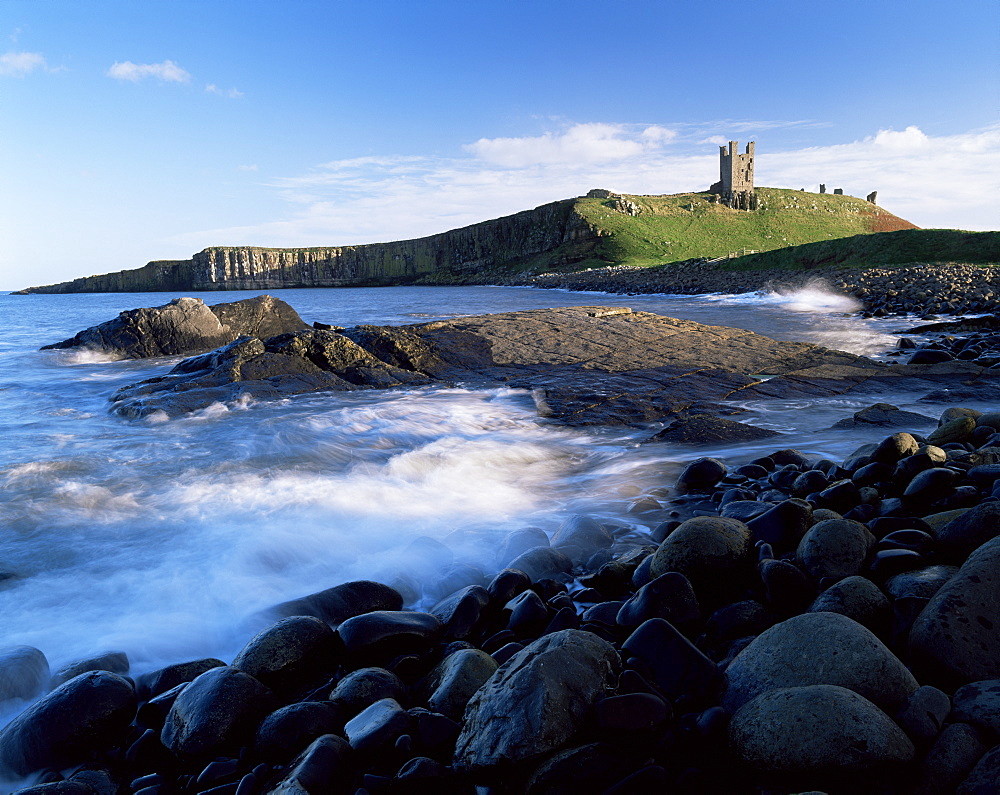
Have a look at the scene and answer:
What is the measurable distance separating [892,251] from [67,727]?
46290 millimetres

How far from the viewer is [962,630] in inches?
82.0

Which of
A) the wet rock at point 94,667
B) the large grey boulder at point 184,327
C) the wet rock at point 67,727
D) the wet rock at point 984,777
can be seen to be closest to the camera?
the wet rock at point 984,777

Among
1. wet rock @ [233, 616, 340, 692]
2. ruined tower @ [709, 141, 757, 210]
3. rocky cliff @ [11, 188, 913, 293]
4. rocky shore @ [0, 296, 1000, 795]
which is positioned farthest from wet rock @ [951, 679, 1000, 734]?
ruined tower @ [709, 141, 757, 210]

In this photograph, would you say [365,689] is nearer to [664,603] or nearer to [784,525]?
[664,603]

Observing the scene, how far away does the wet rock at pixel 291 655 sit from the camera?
2.70m

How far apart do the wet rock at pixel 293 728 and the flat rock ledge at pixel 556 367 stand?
5.27 meters

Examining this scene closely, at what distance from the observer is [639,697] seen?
201 cm

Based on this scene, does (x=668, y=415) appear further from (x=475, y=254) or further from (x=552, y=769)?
(x=475, y=254)

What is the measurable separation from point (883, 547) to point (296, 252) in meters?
137

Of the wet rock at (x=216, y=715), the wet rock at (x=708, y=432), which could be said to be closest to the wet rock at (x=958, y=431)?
the wet rock at (x=708, y=432)

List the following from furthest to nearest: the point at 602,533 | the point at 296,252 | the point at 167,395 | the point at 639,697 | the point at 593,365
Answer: the point at 296,252
the point at 593,365
the point at 167,395
the point at 602,533
the point at 639,697

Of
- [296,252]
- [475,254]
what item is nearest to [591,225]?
[475,254]

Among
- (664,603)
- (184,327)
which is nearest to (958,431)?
(664,603)

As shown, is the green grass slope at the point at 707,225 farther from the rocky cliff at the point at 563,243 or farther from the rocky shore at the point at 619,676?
the rocky shore at the point at 619,676
